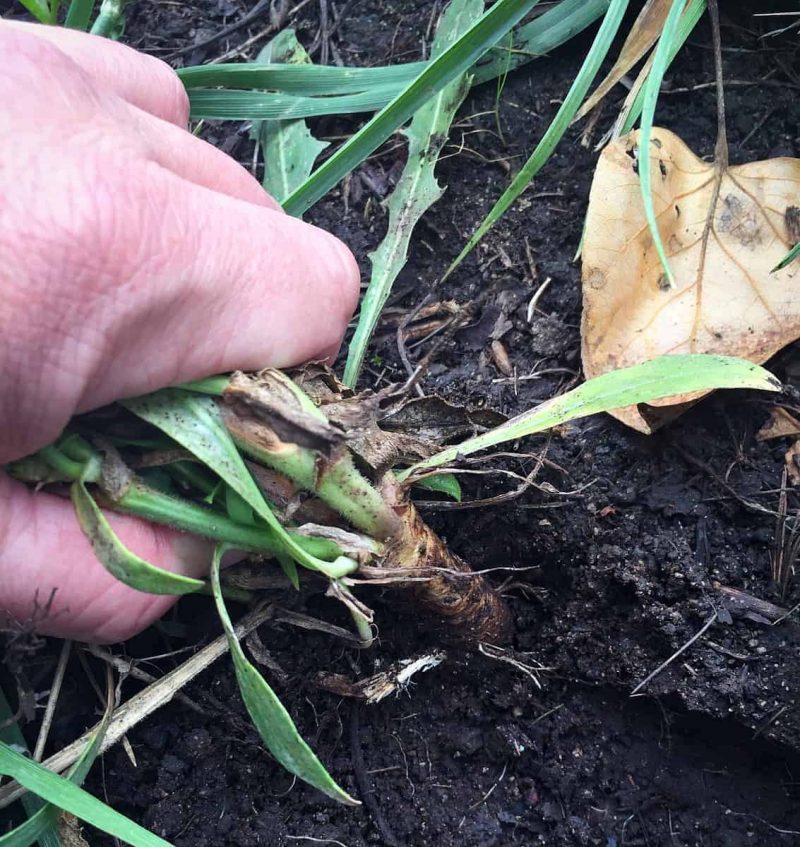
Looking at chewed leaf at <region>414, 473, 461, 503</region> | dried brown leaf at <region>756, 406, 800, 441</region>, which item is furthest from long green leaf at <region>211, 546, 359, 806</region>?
dried brown leaf at <region>756, 406, 800, 441</region>

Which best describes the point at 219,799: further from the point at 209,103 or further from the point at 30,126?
the point at 209,103

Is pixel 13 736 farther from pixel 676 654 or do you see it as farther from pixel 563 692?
pixel 676 654

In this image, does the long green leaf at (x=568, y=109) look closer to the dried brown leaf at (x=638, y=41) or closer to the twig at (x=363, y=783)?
the dried brown leaf at (x=638, y=41)

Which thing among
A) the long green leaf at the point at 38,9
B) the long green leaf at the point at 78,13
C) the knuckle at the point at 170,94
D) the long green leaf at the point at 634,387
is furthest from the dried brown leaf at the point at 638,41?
the long green leaf at the point at 38,9

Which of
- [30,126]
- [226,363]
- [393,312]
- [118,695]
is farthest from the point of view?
[393,312]

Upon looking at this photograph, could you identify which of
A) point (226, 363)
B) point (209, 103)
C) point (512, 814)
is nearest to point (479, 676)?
point (512, 814)

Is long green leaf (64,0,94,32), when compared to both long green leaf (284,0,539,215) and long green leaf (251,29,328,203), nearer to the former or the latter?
long green leaf (251,29,328,203)

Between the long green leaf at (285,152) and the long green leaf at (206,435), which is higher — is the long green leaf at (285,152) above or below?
above
